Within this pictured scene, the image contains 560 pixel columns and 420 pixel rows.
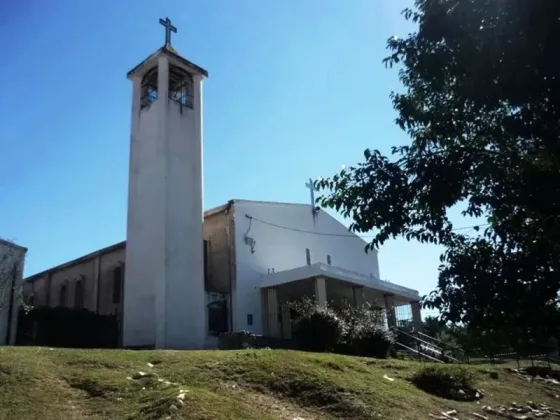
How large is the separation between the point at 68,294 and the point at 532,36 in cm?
3008

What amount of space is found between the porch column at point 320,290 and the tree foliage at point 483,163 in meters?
16.6

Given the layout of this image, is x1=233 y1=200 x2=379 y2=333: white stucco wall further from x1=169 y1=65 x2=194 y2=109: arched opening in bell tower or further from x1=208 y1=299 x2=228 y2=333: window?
x1=169 y1=65 x2=194 y2=109: arched opening in bell tower

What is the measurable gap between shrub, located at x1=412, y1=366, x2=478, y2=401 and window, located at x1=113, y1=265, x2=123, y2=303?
17.6m

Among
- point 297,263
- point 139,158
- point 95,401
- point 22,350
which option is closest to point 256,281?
point 297,263

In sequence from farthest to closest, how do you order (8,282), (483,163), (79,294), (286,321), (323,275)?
(79,294) < (286,321) < (323,275) < (8,282) < (483,163)

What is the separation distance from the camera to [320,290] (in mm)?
23812

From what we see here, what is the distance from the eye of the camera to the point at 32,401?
8.84 meters

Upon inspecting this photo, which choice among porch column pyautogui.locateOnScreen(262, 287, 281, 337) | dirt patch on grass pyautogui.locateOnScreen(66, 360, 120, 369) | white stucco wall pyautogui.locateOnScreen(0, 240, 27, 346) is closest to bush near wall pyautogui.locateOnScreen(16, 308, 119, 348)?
white stucco wall pyautogui.locateOnScreen(0, 240, 27, 346)

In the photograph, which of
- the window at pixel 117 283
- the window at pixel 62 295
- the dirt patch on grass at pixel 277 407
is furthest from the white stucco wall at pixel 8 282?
the dirt patch on grass at pixel 277 407

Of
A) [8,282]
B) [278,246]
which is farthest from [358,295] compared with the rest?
[8,282]

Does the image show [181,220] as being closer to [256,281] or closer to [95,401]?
[256,281]

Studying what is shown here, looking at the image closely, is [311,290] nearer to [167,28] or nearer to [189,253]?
[189,253]

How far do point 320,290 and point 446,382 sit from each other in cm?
1111

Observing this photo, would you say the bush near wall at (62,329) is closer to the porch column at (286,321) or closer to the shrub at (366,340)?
the porch column at (286,321)
